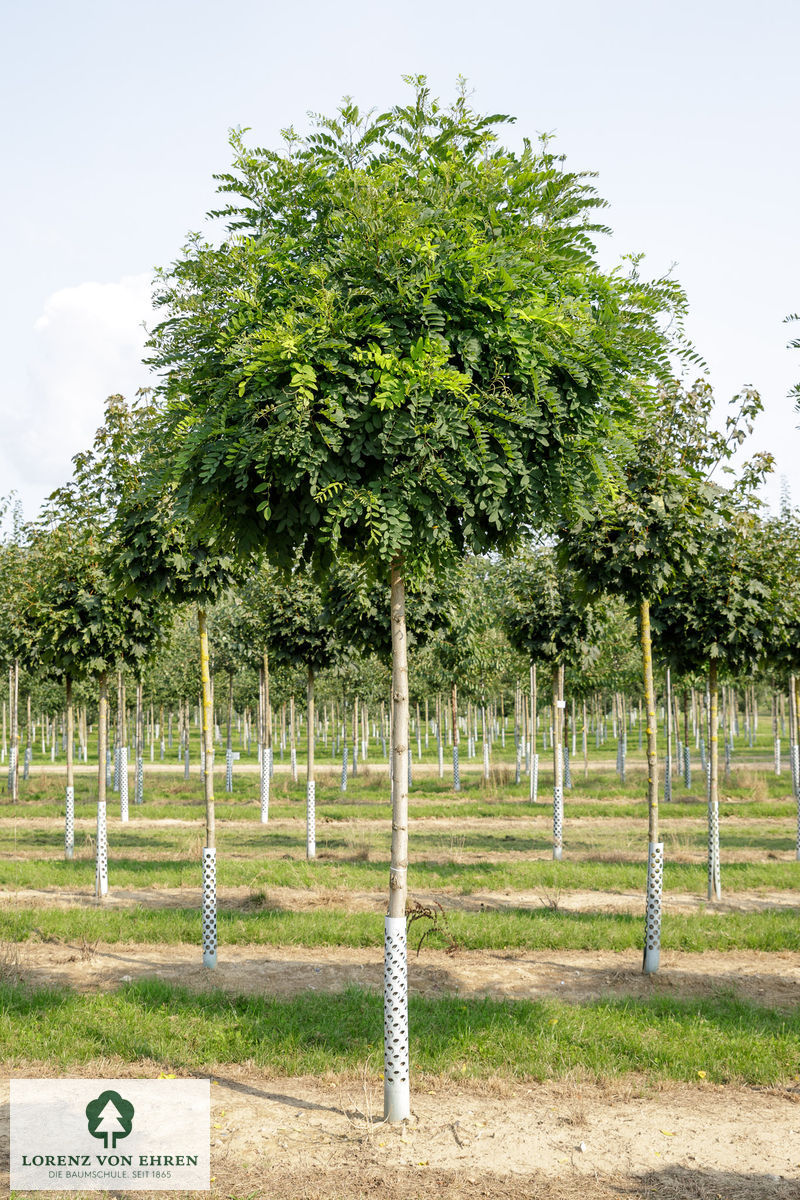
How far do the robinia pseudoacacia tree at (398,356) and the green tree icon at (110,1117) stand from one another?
1929 mm

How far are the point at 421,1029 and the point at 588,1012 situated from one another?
5.72 feet

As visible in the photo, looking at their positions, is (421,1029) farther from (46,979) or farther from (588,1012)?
(46,979)

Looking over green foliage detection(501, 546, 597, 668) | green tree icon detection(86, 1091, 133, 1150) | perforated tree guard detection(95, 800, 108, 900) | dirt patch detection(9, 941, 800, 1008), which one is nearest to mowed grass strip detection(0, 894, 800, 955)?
dirt patch detection(9, 941, 800, 1008)

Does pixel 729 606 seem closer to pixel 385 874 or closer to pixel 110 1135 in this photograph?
pixel 385 874

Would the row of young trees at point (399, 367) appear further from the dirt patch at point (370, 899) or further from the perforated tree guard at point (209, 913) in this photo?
the dirt patch at point (370, 899)

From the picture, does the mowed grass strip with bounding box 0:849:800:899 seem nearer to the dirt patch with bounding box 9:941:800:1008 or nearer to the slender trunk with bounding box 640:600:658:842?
the dirt patch with bounding box 9:941:800:1008

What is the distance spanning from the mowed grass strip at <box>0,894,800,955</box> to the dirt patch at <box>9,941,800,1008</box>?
204mm

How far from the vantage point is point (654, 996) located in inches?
373

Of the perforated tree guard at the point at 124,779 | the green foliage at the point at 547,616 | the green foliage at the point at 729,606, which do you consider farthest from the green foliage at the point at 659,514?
the perforated tree guard at the point at 124,779

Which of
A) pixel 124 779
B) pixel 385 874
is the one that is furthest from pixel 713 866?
pixel 124 779

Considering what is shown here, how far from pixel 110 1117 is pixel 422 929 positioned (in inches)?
255

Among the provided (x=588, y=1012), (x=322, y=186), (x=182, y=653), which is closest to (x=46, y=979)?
(x=588, y=1012)

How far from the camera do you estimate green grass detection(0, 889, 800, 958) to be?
468 inches

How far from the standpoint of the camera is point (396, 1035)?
6.52 meters
